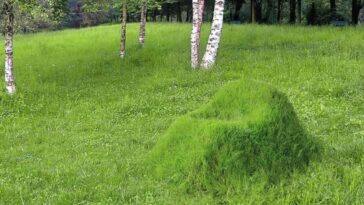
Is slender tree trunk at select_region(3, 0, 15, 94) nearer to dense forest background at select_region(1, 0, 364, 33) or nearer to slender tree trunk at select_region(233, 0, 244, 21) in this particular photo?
dense forest background at select_region(1, 0, 364, 33)

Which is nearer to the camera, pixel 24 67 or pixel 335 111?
pixel 335 111

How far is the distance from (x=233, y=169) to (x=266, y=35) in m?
17.0

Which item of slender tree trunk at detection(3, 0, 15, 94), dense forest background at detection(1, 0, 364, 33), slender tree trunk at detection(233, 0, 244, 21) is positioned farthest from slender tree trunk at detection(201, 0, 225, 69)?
slender tree trunk at detection(233, 0, 244, 21)

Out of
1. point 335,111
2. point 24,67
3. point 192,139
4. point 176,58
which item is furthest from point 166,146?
point 24,67

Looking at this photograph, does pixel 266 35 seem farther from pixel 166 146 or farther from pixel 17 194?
pixel 17 194

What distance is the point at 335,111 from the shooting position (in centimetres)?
1186

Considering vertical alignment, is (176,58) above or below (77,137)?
above

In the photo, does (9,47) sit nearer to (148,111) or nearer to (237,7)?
(148,111)

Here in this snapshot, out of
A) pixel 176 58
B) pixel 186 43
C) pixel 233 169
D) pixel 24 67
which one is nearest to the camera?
pixel 233 169

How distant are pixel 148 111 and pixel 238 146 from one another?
248 inches

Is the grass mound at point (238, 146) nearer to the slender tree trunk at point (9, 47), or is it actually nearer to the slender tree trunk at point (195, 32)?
the slender tree trunk at point (195, 32)

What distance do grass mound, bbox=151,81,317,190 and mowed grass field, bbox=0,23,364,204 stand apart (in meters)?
0.26

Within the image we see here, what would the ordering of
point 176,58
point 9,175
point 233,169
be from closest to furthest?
point 233,169, point 9,175, point 176,58

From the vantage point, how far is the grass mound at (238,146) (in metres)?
7.65
